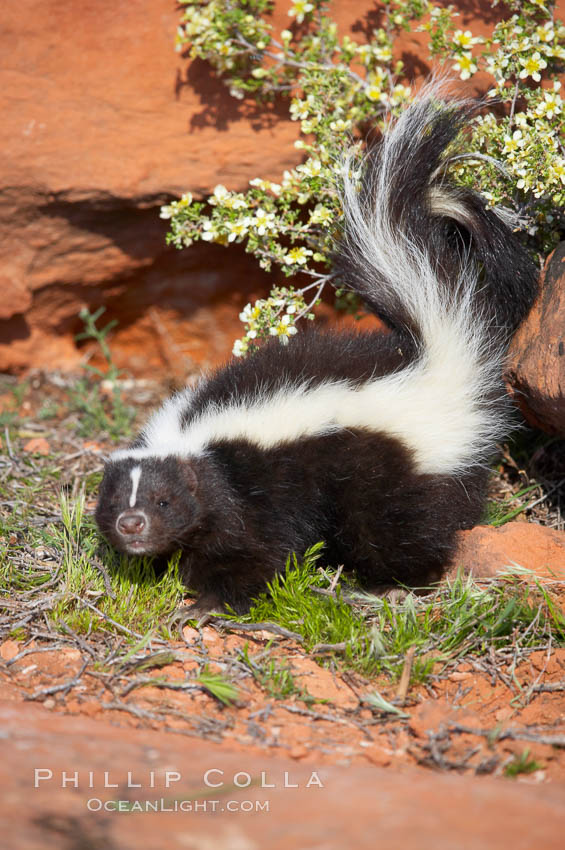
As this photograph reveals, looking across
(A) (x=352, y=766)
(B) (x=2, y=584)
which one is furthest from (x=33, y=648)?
(A) (x=352, y=766)

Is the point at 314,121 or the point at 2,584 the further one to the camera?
the point at 314,121

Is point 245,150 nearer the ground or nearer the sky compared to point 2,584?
nearer the sky

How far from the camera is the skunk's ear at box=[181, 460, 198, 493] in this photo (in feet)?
12.3

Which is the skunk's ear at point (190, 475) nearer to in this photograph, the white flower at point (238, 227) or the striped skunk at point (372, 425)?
the striped skunk at point (372, 425)

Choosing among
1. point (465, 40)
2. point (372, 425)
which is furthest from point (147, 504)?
point (465, 40)

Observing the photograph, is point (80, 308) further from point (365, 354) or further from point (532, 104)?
point (532, 104)

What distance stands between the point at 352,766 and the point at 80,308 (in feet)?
13.4

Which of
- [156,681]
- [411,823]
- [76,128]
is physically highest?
[76,128]

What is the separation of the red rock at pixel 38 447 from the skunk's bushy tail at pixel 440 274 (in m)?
2.19

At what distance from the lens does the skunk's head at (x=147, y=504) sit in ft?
11.8

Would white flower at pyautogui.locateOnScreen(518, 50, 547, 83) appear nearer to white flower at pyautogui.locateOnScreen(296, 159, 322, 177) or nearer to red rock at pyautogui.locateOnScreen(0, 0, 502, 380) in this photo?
red rock at pyautogui.locateOnScreen(0, 0, 502, 380)

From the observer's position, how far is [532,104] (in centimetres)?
403

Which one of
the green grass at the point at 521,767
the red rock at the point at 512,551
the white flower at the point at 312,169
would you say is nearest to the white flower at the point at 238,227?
the white flower at the point at 312,169

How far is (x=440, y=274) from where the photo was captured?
3.98m
